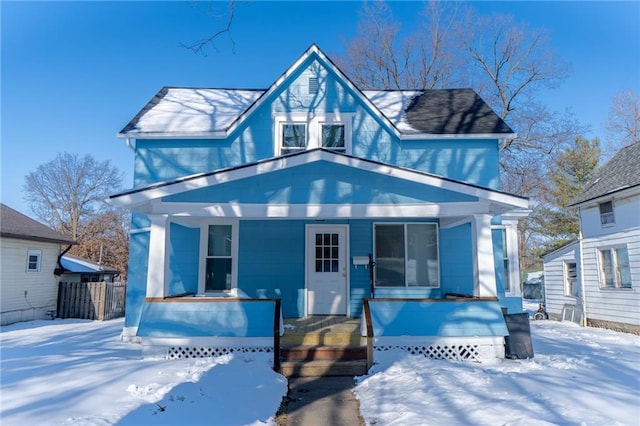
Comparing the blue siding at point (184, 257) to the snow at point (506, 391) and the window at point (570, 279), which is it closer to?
the snow at point (506, 391)

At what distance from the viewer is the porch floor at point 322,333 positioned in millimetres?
7129

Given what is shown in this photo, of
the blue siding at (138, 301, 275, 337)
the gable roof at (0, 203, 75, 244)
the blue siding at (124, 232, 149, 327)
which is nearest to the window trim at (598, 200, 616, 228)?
the blue siding at (138, 301, 275, 337)

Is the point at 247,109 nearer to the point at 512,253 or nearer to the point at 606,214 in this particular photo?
the point at 512,253

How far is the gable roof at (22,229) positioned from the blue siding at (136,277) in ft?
23.7

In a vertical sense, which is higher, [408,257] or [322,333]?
[408,257]

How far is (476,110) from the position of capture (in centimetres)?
1071

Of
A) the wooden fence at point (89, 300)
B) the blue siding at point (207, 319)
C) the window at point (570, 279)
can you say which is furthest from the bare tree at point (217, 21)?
the window at point (570, 279)

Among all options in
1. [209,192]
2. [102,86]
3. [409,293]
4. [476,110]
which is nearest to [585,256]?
[476,110]

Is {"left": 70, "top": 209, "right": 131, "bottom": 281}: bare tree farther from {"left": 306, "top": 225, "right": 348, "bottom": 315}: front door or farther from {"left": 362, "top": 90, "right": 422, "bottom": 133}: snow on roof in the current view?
{"left": 362, "top": 90, "right": 422, "bottom": 133}: snow on roof

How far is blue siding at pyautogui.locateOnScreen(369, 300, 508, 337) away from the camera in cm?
696

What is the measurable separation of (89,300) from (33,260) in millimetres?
2581

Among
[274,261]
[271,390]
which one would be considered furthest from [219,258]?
[271,390]

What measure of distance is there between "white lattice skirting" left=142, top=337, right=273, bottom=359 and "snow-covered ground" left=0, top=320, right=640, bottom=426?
0.69ft

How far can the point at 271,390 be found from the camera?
213 inches
